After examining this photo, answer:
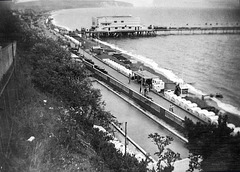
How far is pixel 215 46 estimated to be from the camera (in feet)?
129

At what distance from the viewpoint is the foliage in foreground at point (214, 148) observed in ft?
24.6

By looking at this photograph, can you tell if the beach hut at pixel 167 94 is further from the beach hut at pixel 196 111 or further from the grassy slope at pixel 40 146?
the grassy slope at pixel 40 146

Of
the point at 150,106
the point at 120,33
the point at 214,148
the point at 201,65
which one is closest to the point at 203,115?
the point at 150,106

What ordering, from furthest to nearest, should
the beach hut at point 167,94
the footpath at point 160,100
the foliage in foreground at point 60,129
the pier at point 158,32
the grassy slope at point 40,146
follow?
the pier at point 158,32, the beach hut at point 167,94, the footpath at point 160,100, the foliage in foreground at point 60,129, the grassy slope at point 40,146

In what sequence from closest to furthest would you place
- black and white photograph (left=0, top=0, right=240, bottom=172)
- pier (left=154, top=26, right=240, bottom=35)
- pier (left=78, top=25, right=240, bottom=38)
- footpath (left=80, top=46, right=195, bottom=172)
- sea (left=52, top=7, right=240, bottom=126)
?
black and white photograph (left=0, top=0, right=240, bottom=172), footpath (left=80, top=46, right=195, bottom=172), sea (left=52, top=7, right=240, bottom=126), pier (left=78, top=25, right=240, bottom=38), pier (left=154, top=26, right=240, bottom=35)

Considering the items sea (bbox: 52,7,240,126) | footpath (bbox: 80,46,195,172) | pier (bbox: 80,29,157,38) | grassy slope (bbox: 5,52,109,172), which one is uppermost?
grassy slope (bbox: 5,52,109,172)

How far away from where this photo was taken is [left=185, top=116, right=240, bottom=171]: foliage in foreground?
7492mm

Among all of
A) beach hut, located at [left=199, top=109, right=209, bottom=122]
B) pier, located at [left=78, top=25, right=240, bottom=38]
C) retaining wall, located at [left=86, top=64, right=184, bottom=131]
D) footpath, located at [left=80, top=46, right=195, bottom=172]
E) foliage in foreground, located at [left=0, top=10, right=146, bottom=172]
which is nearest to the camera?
foliage in foreground, located at [left=0, top=10, right=146, bottom=172]

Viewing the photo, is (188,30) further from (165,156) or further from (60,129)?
(165,156)

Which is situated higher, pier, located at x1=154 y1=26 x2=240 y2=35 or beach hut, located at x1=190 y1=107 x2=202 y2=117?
pier, located at x1=154 y1=26 x2=240 y2=35

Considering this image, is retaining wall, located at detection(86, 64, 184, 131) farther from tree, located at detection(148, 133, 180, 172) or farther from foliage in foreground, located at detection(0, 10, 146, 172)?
tree, located at detection(148, 133, 180, 172)

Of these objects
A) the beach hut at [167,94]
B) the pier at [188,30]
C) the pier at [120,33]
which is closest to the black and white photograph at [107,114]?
the beach hut at [167,94]

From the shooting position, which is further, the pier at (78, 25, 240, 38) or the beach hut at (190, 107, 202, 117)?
the pier at (78, 25, 240, 38)

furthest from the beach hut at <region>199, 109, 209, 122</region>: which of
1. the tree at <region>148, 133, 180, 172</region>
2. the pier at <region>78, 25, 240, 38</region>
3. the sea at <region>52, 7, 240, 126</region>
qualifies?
the pier at <region>78, 25, 240, 38</region>
